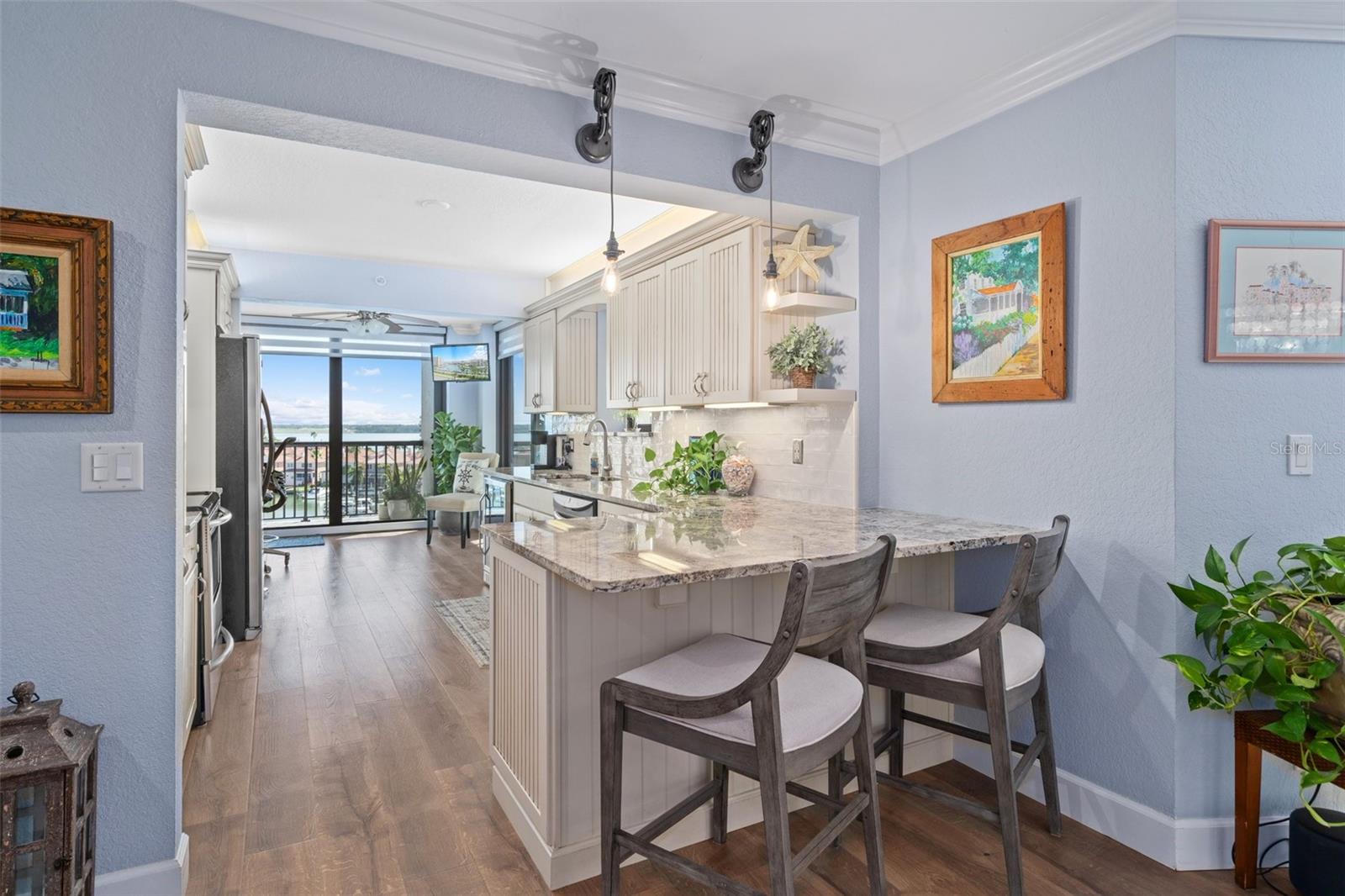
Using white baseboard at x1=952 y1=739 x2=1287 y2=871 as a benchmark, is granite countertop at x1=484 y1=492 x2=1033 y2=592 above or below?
above

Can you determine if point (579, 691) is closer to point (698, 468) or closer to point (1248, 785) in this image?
point (1248, 785)

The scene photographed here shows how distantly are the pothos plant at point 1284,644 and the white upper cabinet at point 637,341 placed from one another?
2.70 metres

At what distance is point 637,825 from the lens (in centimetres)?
207

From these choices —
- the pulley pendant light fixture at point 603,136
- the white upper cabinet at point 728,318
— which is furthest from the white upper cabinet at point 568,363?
the pulley pendant light fixture at point 603,136

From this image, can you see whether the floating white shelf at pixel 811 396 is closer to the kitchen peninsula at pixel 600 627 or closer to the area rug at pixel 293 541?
the kitchen peninsula at pixel 600 627

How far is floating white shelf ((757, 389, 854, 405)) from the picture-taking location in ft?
9.73

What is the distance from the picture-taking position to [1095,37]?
2191 millimetres

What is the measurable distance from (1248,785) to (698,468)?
8.21ft

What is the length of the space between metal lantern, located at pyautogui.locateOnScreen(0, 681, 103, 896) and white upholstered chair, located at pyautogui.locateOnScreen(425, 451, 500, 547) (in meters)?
5.55

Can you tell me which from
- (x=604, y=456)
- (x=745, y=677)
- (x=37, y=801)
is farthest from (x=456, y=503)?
(x=745, y=677)

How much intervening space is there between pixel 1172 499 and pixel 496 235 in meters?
4.19

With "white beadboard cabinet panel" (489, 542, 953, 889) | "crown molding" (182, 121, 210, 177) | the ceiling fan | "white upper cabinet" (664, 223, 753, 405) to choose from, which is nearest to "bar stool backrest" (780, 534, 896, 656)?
"white beadboard cabinet panel" (489, 542, 953, 889)

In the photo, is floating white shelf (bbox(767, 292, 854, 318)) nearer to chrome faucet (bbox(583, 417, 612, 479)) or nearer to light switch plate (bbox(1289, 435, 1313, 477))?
light switch plate (bbox(1289, 435, 1313, 477))

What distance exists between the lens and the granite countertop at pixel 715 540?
5.62 feet
